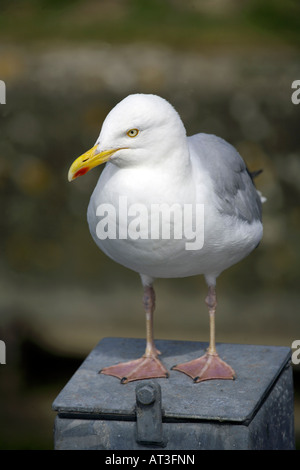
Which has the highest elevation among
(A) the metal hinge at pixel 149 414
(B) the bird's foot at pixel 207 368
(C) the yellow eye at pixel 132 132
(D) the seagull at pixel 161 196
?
(C) the yellow eye at pixel 132 132

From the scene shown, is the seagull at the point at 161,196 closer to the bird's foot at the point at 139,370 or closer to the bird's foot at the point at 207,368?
the bird's foot at the point at 207,368

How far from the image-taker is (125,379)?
3666 millimetres

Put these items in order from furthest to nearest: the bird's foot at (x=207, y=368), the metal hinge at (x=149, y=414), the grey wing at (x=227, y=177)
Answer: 1. the bird's foot at (x=207, y=368)
2. the grey wing at (x=227, y=177)
3. the metal hinge at (x=149, y=414)

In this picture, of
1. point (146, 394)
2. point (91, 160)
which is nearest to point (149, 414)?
point (146, 394)

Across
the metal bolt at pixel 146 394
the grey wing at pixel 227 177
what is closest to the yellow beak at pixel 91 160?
the grey wing at pixel 227 177

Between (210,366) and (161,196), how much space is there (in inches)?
29.3

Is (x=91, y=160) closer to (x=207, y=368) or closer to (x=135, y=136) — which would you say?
(x=135, y=136)

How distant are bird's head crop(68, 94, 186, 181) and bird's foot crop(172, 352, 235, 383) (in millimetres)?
826

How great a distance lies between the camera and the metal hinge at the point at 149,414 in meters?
3.32

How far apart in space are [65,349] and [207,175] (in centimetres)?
215

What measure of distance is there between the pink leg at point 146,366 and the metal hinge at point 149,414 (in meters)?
0.30

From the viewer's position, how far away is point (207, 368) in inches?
145

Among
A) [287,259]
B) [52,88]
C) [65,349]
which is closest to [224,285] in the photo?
[287,259]

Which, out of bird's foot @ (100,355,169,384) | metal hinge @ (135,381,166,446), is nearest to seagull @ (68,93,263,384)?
bird's foot @ (100,355,169,384)
